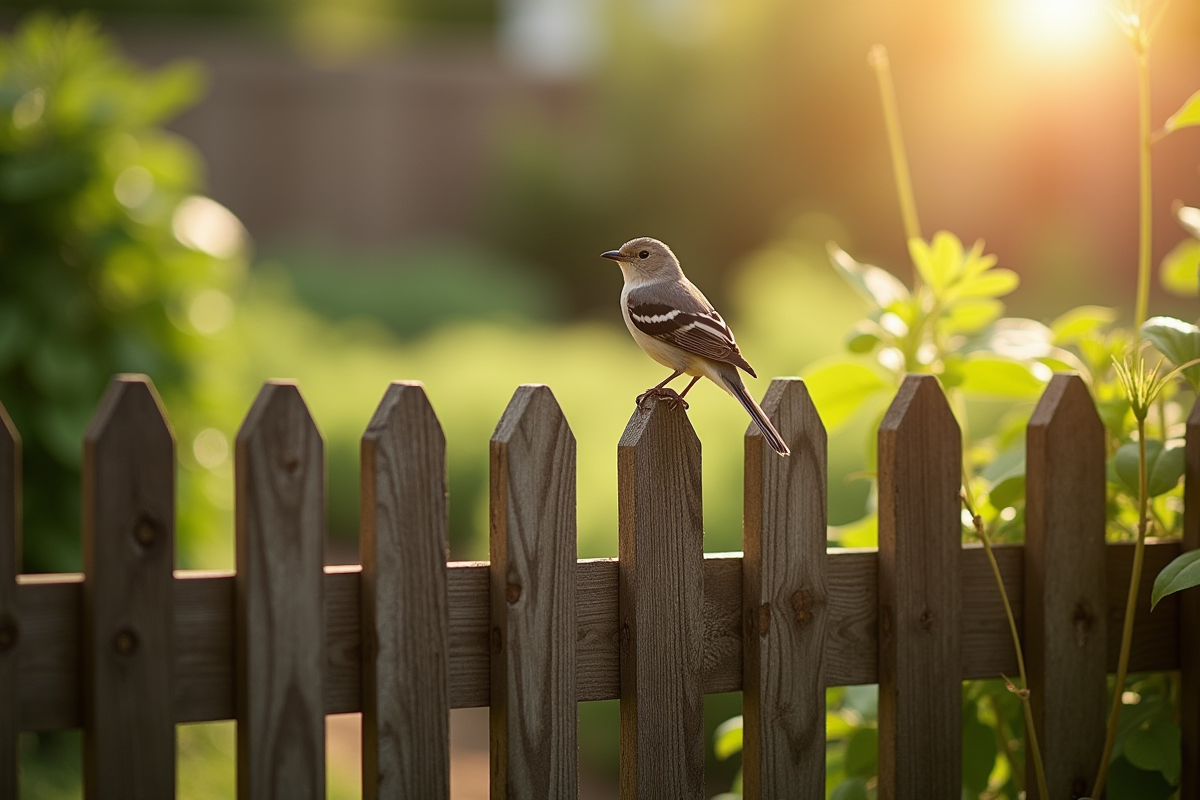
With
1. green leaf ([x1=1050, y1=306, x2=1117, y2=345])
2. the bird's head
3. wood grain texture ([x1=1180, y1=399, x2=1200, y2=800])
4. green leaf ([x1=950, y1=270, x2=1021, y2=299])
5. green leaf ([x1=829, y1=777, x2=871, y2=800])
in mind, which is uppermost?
the bird's head

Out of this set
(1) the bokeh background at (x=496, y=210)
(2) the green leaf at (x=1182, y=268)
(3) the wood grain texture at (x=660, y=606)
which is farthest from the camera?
(1) the bokeh background at (x=496, y=210)

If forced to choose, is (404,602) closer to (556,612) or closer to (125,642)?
(556,612)

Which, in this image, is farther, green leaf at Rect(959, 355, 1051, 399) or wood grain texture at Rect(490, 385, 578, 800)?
green leaf at Rect(959, 355, 1051, 399)

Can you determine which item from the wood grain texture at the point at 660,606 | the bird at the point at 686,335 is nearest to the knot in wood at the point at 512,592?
the wood grain texture at the point at 660,606

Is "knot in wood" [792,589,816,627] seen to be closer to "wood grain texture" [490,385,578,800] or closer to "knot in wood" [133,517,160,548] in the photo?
"wood grain texture" [490,385,578,800]

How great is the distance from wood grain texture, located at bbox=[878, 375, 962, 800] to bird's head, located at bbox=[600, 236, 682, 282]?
0.97 metres

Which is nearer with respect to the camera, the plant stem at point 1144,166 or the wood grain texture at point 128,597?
the wood grain texture at point 128,597

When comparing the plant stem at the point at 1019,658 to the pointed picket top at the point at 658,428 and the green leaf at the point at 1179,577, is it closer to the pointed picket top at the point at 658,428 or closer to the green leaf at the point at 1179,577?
the green leaf at the point at 1179,577

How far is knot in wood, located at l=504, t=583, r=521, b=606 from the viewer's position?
1.71m

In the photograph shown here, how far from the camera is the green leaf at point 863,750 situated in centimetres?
210

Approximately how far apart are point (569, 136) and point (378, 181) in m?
3.74

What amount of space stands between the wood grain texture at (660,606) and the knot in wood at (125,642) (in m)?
0.73

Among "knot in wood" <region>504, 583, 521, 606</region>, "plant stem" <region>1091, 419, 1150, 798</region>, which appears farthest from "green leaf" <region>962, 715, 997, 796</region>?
"knot in wood" <region>504, 583, 521, 606</region>

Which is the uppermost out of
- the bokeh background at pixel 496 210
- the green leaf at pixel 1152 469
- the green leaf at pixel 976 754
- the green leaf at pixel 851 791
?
the bokeh background at pixel 496 210
